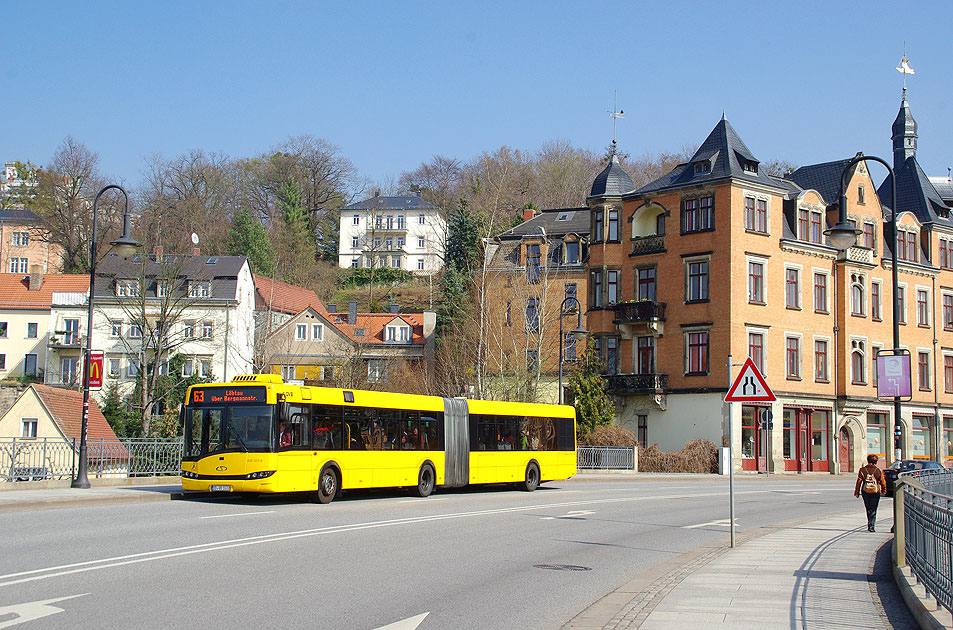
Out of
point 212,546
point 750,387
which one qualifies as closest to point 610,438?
point 750,387

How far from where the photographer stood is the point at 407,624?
925 cm

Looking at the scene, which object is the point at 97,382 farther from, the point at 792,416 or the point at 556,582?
the point at 792,416

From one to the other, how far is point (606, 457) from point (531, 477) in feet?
61.6

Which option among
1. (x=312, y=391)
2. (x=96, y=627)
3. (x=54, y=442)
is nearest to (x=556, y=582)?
(x=96, y=627)

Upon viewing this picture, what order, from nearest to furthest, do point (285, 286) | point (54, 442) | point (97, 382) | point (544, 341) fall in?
point (97, 382) → point (54, 442) → point (544, 341) → point (285, 286)

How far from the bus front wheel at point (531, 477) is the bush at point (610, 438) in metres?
19.7

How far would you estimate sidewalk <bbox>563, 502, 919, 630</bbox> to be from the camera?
9.77 meters

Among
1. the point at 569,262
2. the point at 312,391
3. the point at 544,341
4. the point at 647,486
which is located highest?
the point at 569,262

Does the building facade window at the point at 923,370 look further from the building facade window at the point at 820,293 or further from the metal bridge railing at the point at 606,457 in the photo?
the metal bridge railing at the point at 606,457

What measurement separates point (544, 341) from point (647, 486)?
27599mm

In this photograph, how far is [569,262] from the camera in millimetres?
73062

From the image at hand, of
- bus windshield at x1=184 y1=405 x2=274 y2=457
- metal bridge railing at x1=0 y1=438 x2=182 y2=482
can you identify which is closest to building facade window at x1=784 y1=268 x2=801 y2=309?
metal bridge railing at x1=0 y1=438 x2=182 y2=482

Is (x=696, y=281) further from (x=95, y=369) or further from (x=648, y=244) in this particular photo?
(x=95, y=369)

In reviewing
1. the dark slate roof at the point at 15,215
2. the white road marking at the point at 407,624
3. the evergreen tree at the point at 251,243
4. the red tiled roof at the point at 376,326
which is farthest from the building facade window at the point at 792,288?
the dark slate roof at the point at 15,215
